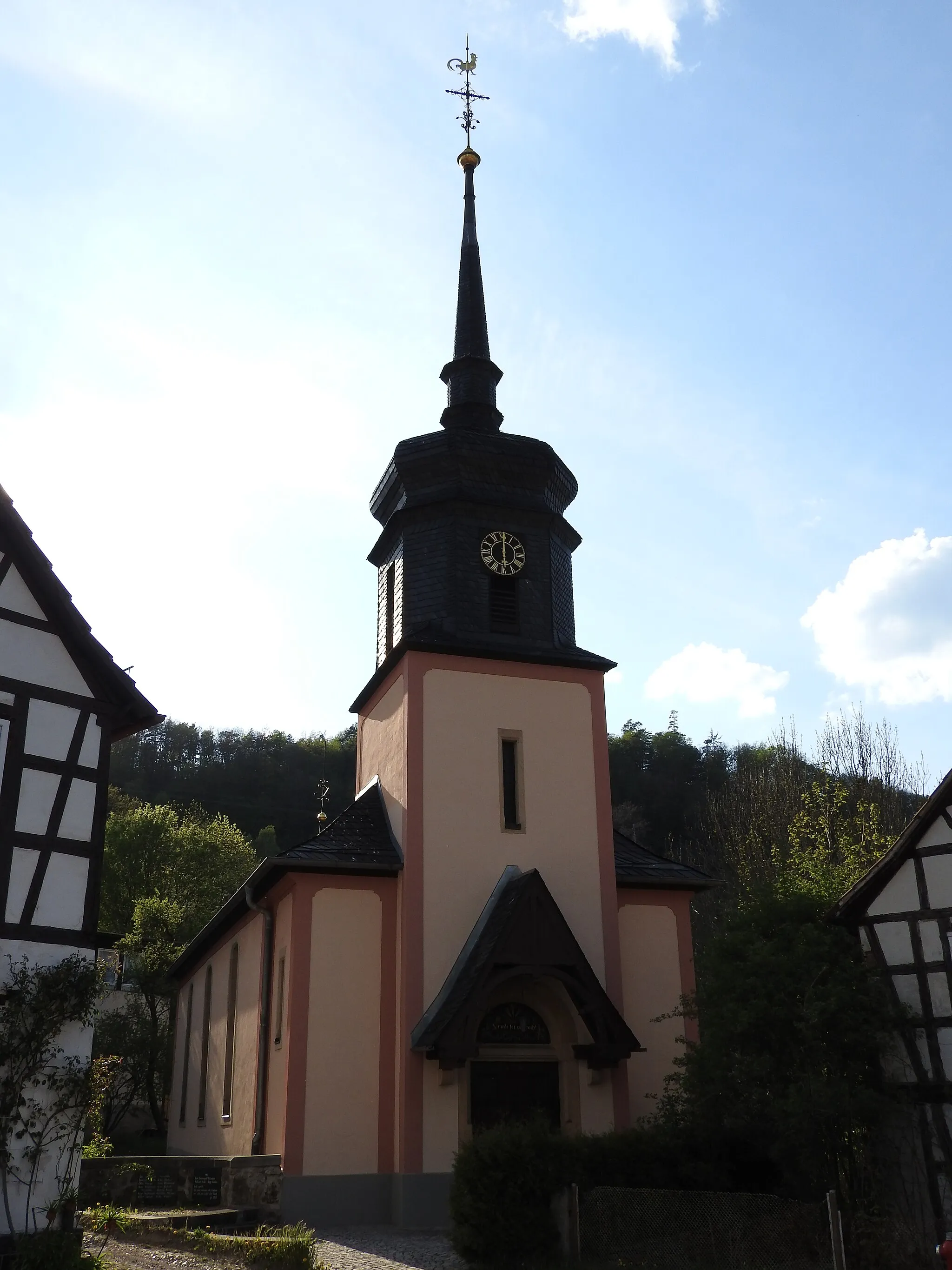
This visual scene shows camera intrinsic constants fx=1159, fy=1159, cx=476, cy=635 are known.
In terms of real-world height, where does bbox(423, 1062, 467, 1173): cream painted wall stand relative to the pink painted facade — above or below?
below

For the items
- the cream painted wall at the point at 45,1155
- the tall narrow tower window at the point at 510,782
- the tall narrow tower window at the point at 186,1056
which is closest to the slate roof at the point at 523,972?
the tall narrow tower window at the point at 510,782

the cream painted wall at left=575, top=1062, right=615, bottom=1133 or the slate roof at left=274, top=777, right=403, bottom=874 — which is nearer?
the cream painted wall at left=575, top=1062, right=615, bottom=1133

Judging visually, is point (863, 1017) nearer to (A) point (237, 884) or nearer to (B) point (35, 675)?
(B) point (35, 675)

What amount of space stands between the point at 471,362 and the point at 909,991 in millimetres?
15900

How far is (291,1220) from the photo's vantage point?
16.7 metres

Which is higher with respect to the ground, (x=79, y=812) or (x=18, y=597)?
(x=18, y=597)

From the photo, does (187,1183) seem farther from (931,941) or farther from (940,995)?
(931,941)

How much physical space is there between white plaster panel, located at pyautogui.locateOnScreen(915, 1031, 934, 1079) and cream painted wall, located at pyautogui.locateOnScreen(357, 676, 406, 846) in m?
8.52

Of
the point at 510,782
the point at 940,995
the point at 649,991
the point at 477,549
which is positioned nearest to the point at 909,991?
the point at 940,995

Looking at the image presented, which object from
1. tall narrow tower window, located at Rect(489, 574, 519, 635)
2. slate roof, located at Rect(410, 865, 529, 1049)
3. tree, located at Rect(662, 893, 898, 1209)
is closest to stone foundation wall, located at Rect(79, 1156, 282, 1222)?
slate roof, located at Rect(410, 865, 529, 1049)

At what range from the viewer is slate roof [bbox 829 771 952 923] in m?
14.7

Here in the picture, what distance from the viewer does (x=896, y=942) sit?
1473 centimetres

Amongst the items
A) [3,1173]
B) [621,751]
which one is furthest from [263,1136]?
[621,751]

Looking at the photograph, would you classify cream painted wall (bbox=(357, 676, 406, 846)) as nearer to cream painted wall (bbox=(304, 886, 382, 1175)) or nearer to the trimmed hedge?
cream painted wall (bbox=(304, 886, 382, 1175))
